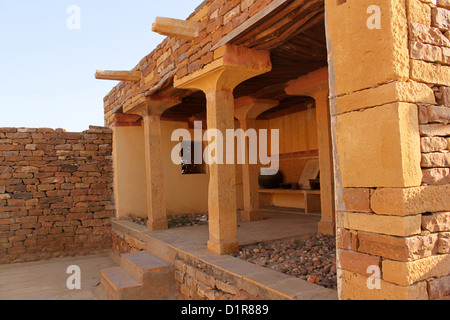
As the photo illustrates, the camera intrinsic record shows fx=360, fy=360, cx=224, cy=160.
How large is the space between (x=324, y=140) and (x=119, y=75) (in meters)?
4.33

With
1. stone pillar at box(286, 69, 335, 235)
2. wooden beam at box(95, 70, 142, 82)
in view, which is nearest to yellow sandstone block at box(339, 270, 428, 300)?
stone pillar at box(286, 69, 335, 235)

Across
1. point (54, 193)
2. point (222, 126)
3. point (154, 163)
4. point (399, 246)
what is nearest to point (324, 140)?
point (222, 126)

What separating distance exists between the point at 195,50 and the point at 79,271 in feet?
17.7

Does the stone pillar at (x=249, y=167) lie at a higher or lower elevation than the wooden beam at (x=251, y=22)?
lower

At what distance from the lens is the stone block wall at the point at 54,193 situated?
8.63 metres

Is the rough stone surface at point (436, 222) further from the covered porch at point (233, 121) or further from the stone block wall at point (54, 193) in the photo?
the stone block wall at point (54, 193)

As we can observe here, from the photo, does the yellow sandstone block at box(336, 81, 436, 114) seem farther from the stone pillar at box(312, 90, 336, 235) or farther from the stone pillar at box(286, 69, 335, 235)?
the stone pillar at box(312, 90, 336, 235)

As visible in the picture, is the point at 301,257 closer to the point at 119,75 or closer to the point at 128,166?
the point at 119,75

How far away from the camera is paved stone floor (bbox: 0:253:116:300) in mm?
6062

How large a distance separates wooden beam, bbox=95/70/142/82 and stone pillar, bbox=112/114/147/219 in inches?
79.4

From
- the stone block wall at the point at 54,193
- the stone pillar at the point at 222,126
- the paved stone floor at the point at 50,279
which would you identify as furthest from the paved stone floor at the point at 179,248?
the stone block wall at the point at 54,193

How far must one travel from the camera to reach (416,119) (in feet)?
8.15

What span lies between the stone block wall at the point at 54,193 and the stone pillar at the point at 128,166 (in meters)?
0.41
